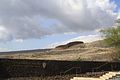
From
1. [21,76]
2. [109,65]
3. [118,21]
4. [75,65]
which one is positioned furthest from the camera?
[118,21]

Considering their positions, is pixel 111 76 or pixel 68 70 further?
pixel 68 70

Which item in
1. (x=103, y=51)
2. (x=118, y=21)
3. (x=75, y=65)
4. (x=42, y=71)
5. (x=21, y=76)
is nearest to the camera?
(x=21, y=76)

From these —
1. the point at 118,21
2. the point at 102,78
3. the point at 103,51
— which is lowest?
the point at 102,78

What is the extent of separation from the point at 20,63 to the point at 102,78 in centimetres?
913

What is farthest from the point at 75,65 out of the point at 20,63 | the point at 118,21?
the point at 118,21

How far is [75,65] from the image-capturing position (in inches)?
1948

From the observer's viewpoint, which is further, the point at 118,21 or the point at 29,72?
the point at 118,21

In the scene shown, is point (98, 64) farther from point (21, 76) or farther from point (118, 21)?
point (118, 21)

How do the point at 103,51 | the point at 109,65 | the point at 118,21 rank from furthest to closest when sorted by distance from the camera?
the point at 103,51 < the point at 118,21 < the point at 109,65

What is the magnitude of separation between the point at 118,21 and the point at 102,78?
30588 mm

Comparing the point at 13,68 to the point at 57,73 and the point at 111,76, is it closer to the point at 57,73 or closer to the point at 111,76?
the point at 57,73

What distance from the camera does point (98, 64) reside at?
52500 mm

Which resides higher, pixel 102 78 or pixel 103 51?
pixel 103 51

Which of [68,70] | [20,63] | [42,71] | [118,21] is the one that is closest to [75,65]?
[68,70]
